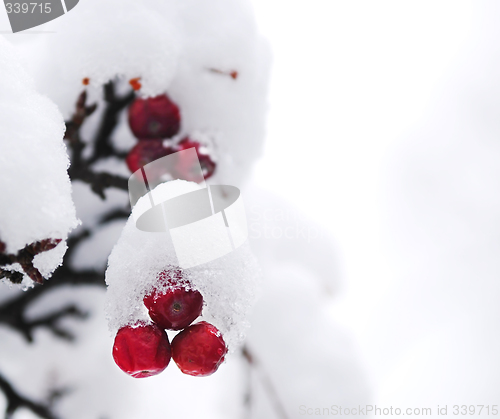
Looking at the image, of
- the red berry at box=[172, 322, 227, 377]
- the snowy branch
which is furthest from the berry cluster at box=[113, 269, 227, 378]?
the snowy branch

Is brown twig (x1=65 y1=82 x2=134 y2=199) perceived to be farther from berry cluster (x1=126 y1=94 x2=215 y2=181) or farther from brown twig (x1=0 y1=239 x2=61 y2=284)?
brown twig (x1=0 y1=239 x2=61 y2=284)

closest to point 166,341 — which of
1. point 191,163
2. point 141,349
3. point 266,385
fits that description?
point 141,349

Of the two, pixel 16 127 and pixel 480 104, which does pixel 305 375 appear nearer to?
pixel 16 127

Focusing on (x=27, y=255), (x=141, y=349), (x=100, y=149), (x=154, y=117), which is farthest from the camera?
(x=100, y=149)

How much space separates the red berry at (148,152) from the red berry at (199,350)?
1.41ft

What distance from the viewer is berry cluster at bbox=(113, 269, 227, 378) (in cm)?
58

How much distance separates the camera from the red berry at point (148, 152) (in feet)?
2.81

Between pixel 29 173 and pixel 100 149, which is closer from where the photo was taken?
pixel 29 173

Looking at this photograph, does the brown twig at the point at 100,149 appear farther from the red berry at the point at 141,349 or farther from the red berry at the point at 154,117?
the red berry at the point at 141,349

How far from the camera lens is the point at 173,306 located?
59cm

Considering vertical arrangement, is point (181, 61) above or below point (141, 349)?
above

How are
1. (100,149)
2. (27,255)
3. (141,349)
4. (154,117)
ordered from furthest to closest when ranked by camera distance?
(100,149)
(154,117)
(141,349)
(27,255)

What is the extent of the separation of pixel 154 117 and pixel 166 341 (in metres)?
0.51

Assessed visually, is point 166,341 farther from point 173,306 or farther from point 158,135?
point 158,135
